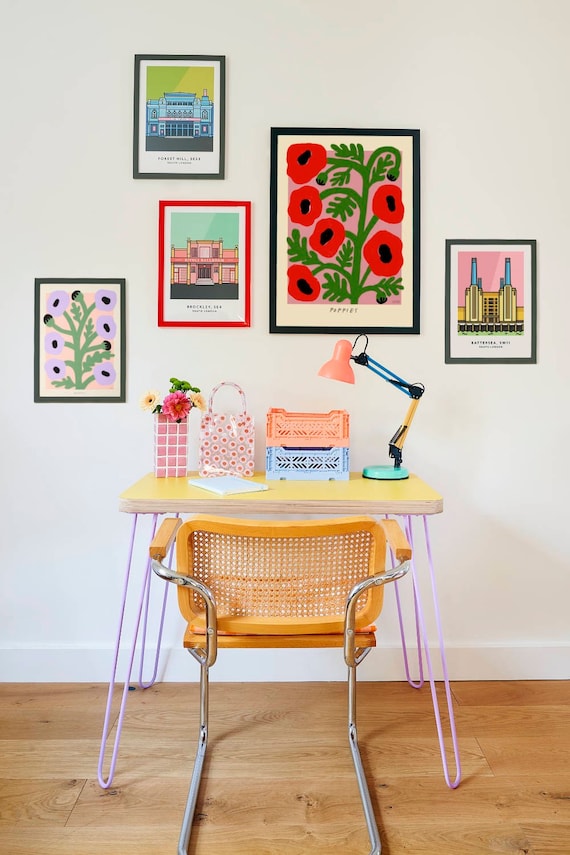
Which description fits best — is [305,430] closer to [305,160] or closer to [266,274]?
[266,274]

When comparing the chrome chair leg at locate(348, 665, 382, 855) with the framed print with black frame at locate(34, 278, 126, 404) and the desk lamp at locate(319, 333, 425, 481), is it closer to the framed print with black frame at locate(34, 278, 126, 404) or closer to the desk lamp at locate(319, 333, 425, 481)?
the desk lamp at locate(319, 333, 425, 481)

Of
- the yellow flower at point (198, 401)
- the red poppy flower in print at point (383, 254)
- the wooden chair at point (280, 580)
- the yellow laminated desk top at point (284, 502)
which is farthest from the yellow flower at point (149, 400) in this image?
the red poppy flower in print at point (383, 254)

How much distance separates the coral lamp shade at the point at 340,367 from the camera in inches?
67.9

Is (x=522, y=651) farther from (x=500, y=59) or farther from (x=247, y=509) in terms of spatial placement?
(x=500, y=59)

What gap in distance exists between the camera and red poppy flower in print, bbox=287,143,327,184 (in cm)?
199

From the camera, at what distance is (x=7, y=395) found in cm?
202

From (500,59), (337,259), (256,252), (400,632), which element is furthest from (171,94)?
(400,632)

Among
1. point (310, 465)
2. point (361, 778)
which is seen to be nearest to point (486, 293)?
point (310, 465)

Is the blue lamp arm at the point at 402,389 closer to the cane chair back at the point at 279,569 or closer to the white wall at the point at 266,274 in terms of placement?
the white wall at the point at 266,274

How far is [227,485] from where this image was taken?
163cm

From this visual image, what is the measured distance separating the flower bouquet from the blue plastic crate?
288 mm

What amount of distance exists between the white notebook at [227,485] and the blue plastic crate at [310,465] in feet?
0.41

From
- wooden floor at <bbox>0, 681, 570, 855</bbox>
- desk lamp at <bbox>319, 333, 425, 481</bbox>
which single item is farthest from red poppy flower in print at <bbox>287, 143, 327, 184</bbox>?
wooden floor at <bbox>0, 681, 570, 855</bbox>

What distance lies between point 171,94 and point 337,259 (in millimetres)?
842
